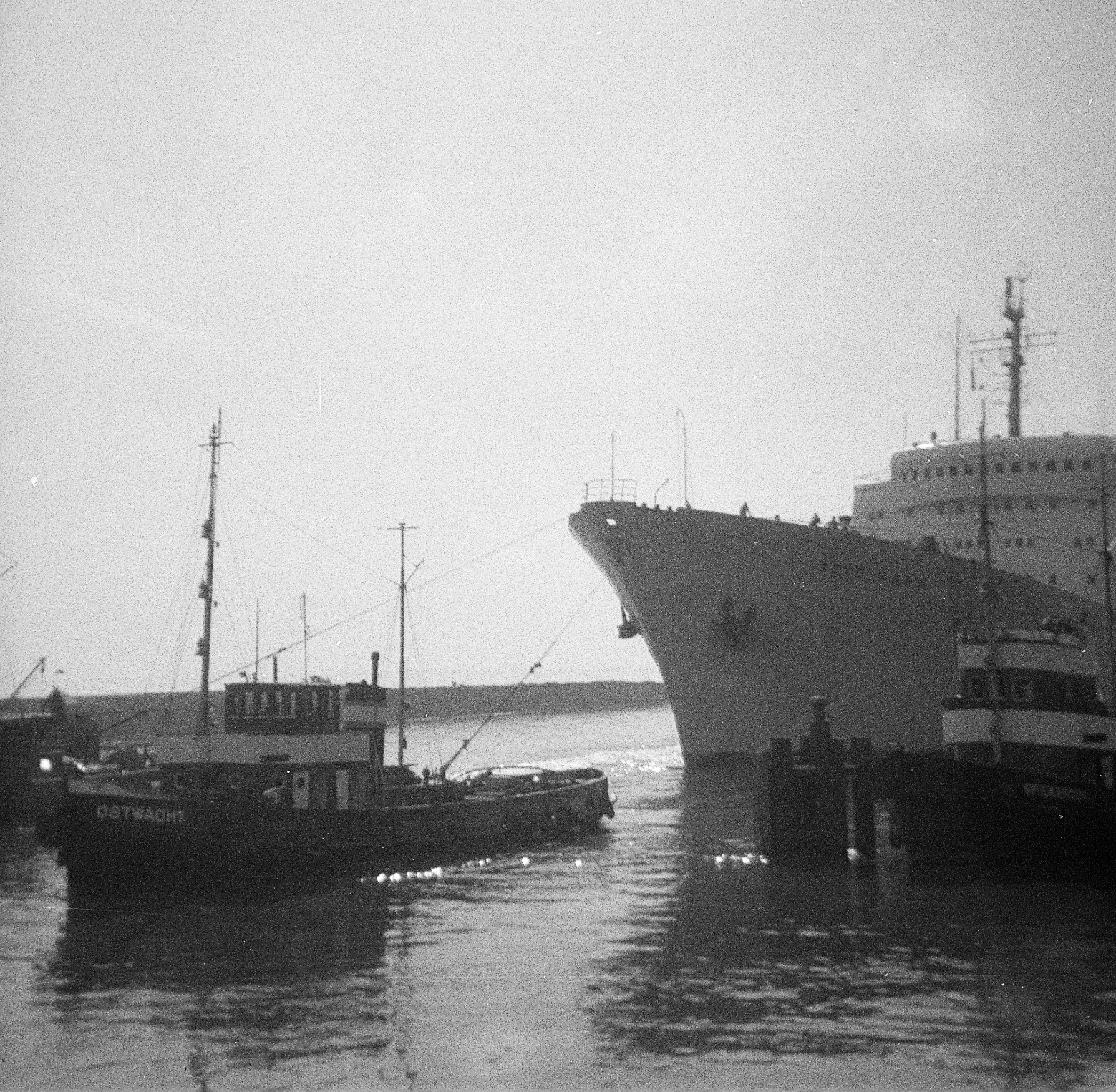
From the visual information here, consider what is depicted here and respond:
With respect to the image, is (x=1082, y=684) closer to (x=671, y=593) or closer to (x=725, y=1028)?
(x=725, y=1028)

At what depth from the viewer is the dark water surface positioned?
15.5 m

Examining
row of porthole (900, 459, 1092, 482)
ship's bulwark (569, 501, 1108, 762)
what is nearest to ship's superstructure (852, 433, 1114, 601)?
row of porthole (900, 459, 1092, 482)

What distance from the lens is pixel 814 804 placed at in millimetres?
30625

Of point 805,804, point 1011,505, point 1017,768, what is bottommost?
point 805,804

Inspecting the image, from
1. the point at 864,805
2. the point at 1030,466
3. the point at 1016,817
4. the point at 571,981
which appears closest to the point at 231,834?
the point at 571,981

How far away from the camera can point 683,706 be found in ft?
162

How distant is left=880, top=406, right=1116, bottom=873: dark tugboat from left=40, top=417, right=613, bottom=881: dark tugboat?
32.8 feet

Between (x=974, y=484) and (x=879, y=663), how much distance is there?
8.69 meters

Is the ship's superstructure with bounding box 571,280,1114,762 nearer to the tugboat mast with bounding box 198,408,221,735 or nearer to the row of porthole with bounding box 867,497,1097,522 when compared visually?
the row of porthole with bounding box 867,497,1097,522

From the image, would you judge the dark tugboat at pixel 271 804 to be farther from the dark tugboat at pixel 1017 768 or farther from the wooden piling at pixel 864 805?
the dark tugboat at pixel 1017 768

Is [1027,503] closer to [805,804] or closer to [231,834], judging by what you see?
[805,804]

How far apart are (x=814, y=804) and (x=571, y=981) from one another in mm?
12261

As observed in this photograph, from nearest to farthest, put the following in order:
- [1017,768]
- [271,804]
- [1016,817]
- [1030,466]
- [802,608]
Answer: [1016,817]
[1017,768]
[271,804]
[802,608]
[1030,466]

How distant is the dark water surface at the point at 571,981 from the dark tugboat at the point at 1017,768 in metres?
0.84
